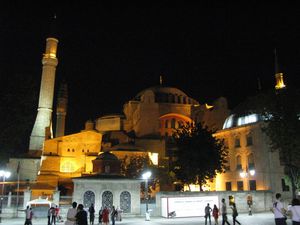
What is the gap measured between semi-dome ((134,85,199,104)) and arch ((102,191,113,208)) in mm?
39142

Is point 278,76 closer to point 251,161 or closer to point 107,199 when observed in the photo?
point 251,161

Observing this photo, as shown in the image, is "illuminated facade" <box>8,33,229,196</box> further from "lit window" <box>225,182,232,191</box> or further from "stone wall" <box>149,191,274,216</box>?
"stone wall" <box>149,191,274,216</box>

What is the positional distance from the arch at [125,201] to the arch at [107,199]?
77cm

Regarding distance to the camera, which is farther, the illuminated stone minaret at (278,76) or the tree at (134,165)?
the illuminated stone minaret at (278,76)

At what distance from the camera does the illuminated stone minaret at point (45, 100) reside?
50.2 metres

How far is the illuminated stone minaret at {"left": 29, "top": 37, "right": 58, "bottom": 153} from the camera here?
5025 centimetres

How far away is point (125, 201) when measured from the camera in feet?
77.2

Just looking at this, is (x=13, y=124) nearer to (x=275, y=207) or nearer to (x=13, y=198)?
(x=13, y=198)

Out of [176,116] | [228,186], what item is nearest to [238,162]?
[228,186]

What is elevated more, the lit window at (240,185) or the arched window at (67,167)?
the arched window at (67,167)

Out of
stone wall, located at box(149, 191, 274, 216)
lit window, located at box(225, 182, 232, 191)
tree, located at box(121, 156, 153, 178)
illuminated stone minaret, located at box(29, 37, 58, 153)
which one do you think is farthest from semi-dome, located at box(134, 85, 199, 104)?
stone wall, located at box(149, 191, 274, 216)

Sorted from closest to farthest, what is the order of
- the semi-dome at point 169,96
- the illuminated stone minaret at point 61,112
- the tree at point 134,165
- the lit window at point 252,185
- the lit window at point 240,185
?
the lit window at point 252,185
the lit window at point 240,185
the tree at point 134,165
the illuminated stone minaret at point 61,112
the semi-dome at point 169,96

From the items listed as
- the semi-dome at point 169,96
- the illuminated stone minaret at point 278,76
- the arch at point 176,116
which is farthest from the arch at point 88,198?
the semi-dome at point 169,96

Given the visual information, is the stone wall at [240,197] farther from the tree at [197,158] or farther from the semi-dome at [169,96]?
the semi-dome at [169,96]
